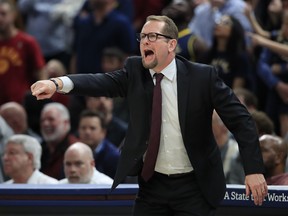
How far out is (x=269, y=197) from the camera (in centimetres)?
577

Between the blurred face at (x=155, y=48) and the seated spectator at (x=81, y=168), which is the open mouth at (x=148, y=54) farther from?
the seated spectator at (x=81, y=168)

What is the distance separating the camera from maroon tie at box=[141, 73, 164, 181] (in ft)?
16.9

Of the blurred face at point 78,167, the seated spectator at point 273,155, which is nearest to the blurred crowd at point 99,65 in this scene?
the blurred face at point 78,167

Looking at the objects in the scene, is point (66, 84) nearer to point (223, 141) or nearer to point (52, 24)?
point (223, 141)

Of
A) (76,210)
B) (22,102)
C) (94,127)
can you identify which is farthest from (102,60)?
(76,210)

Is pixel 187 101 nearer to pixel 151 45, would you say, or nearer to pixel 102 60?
pixel 151 45

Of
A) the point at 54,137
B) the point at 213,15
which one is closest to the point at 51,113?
the point at 54,137

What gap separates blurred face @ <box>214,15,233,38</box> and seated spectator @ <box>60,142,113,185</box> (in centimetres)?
263

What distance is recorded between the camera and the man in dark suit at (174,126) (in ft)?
16.8

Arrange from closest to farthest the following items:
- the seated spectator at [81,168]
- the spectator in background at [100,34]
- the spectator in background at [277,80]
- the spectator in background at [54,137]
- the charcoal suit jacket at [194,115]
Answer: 1. the charcoal suit jacket at [194,115]
2. the seated spectator at [81,168]
3. the spectator in background at [54,137]
4. the spectator in background at [277,80]
5. the spectator in background at [100,34]

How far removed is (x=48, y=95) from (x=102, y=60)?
5.43m

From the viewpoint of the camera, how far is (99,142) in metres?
8.69

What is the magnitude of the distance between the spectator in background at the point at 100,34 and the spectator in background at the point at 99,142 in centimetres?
174

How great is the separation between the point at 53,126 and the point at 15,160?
4.60ft
